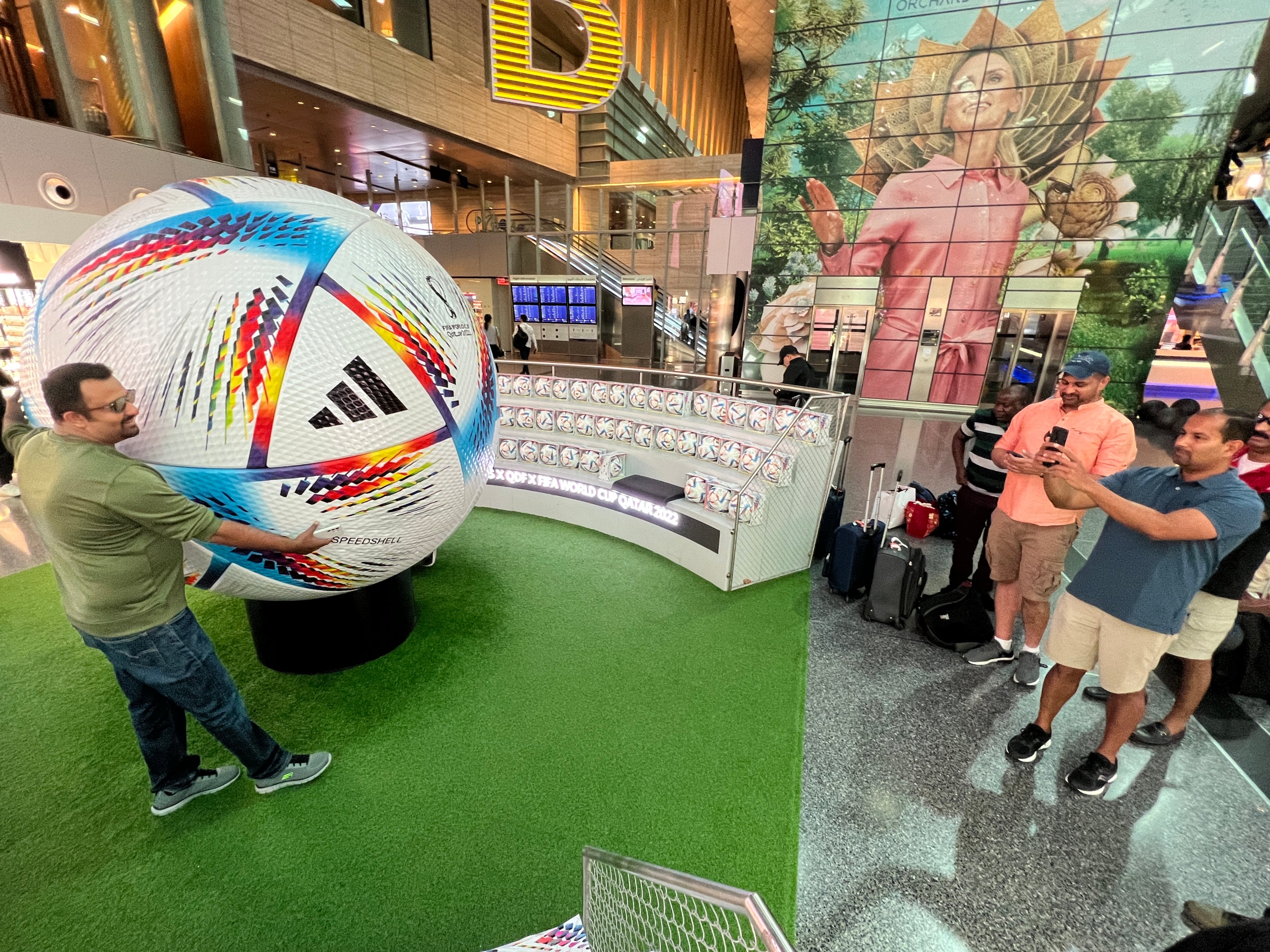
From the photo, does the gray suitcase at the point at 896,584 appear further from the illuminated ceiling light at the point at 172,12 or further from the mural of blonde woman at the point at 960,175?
the illuminated ceiling light at the point at 172,12

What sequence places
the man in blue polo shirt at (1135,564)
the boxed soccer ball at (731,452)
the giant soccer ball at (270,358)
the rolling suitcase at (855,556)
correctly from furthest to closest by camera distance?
the boxed soccer ball at (731,452)
the rolling suitcase at (855,556)
the man in blue polo shirt at (1135,564)
the giant soccer ball at (270,358)

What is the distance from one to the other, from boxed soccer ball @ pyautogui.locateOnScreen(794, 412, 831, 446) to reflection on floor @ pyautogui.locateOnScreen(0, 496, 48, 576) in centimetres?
552

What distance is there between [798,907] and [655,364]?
13.3m

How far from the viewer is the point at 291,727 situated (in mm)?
2621

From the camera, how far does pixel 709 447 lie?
182 inches

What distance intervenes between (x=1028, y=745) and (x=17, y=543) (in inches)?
287

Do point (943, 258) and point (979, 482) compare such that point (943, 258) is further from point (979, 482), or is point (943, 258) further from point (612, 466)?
point (612, 466)

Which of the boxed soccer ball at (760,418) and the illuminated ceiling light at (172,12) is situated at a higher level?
the illuminated ceiling light at (172,12)

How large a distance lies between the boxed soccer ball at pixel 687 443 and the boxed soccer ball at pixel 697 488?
1.26 feet

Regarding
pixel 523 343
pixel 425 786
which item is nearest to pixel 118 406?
pixel 425 786

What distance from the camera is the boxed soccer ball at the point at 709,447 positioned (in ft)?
15.0

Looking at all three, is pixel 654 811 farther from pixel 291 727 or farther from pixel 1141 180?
pixel 1141 180

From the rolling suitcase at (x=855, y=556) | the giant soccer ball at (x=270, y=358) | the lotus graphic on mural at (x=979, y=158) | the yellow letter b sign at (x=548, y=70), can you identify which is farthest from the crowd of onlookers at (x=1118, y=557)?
the lotus graphic on mural at (x=979, y=158)

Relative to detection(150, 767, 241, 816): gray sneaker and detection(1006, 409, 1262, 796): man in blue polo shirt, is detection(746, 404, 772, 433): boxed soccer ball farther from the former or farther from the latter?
detection(150, 767, 241, 816): gray sneaker
